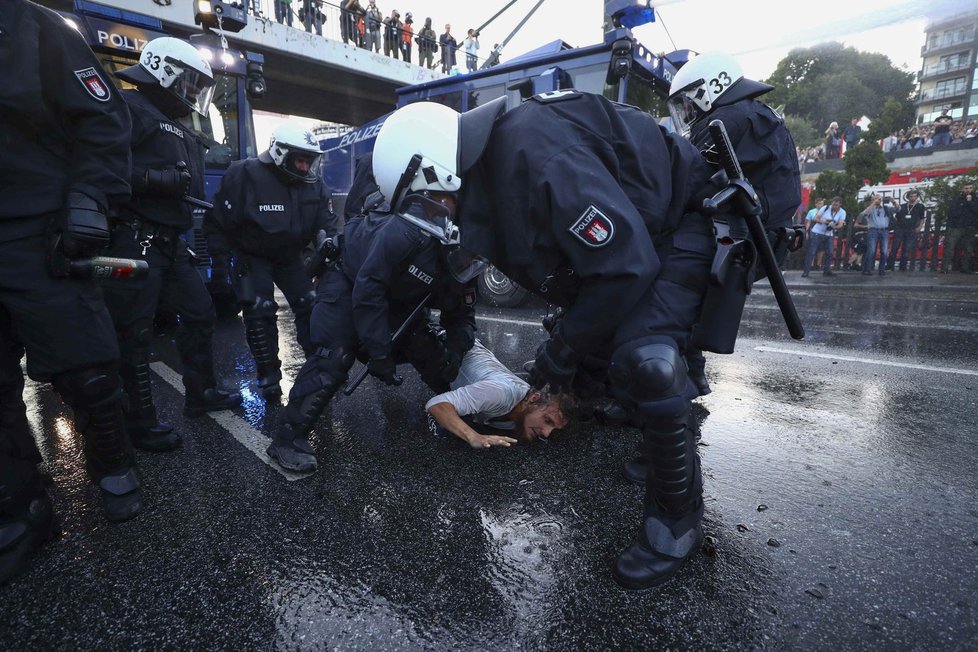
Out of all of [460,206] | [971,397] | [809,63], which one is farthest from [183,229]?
[809,63]

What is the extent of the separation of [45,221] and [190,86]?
147 centimetres

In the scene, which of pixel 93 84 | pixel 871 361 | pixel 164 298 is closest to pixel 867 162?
pixel 871 361

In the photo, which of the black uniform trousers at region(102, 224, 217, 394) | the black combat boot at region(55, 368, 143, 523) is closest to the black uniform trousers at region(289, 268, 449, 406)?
the black combat boot at region(55, 368, 143, 523)

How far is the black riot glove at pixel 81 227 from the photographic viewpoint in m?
1.92

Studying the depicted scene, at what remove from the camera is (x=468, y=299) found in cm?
320

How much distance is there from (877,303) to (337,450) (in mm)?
8230

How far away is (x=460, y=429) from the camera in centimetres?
276

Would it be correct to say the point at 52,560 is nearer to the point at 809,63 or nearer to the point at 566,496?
the point at 566,496

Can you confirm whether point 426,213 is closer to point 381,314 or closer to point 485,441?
point 381,314

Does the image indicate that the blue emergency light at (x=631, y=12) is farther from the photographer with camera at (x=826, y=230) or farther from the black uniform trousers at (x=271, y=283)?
the photographer with camera at (x=826, y=230)

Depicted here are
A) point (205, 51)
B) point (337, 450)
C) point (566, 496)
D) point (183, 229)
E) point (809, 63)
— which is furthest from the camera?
point (809, 63)

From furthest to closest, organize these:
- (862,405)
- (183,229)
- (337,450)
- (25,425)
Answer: (862,405), (183,229), (337,450), (25,425)

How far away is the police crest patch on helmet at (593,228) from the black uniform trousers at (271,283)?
259 cm

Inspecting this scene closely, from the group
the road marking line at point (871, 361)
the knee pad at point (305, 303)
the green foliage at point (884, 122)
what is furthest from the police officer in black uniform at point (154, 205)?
the green foliage at point (884, 122)
